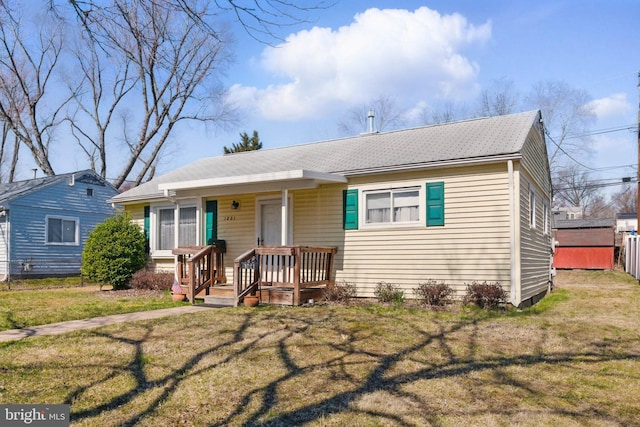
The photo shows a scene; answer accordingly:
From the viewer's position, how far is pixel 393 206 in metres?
10.1

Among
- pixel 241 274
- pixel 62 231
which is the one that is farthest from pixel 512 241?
pixel 62 231

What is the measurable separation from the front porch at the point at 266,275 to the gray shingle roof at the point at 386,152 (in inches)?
79.5

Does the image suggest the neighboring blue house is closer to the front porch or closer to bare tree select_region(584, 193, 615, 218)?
the front porch

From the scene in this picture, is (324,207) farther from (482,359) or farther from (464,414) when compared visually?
(464,414)

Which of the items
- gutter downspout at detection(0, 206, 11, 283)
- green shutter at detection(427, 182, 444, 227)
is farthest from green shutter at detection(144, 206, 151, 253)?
green shutter at detection(427, 182, 444, 227)

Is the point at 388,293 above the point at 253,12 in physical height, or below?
below

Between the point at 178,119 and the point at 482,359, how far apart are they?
973 inches

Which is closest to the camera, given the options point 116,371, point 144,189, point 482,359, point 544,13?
point 116,371

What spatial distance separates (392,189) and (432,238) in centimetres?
129

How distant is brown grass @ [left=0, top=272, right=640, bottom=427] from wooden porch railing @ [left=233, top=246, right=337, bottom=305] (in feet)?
5.01

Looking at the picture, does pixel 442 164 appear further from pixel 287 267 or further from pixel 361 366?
pixel 361 366

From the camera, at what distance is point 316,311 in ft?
27.5

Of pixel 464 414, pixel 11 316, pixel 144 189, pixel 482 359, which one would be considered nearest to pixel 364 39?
pixel 482 359

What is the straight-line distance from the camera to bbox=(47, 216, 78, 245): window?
18578 millimetres
